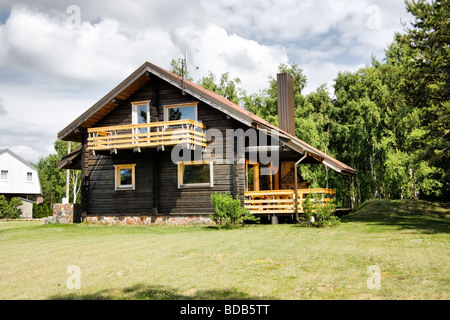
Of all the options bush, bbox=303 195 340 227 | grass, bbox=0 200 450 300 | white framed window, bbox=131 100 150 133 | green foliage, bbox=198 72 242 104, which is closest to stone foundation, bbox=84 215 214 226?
white framed window, bbox=131 100 150 133

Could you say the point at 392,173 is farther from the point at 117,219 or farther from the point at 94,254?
the point at 94,254

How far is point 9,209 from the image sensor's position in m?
40.7

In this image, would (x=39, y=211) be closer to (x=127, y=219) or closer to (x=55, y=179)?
(x=55, y=179)

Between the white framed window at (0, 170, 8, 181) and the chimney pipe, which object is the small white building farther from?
the chimney pipe

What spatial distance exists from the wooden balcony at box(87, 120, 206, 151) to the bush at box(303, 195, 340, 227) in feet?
20.3

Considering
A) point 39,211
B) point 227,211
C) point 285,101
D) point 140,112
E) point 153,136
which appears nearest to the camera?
point 227,211

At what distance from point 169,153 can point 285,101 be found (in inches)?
325

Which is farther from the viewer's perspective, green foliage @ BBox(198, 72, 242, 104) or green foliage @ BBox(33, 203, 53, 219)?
green foliage @ BBox(33, 203, 53, 219)

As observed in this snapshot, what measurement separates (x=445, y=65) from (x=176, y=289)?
17.4 metres

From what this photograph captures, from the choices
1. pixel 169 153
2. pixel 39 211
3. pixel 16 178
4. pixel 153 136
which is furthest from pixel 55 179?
pixel 169 153

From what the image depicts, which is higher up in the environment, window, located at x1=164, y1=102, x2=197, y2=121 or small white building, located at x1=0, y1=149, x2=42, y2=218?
window, located at x1=164, y1=102, x2=197, y2=121

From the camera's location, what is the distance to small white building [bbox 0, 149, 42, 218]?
152 feet
